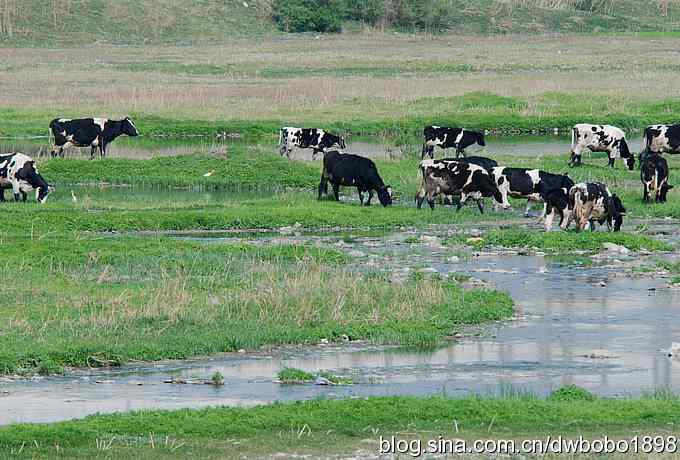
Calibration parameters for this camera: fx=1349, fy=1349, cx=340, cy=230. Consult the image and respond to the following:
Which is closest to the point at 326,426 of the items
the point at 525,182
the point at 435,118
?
the point at 525,182

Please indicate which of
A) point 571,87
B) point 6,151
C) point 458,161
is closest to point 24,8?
point 571,87

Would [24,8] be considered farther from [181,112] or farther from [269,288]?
[269,288]

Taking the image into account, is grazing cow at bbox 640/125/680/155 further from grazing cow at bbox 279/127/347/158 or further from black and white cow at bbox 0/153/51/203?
black and white cow at bbox 0/153/51/203

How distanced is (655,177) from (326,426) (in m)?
17.3

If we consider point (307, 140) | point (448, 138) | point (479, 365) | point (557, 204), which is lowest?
point (479, 365)

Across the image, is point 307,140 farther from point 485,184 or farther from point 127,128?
point 485,184

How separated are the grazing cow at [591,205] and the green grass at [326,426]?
11.2m

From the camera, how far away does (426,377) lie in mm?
14188

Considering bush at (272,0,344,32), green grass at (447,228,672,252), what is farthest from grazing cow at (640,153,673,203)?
bush at (272,0,344,32)

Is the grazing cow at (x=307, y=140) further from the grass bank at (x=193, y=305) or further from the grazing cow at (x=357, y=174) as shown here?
the grass bank at (x=193, y=305)

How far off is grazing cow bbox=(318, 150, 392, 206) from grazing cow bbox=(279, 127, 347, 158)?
7.17 m

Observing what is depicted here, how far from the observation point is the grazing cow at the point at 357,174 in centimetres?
2738

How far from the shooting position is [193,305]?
17.0 m

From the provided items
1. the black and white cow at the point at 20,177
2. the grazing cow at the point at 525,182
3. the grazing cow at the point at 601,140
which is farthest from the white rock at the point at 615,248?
the black and white cow at the point at 20,177
